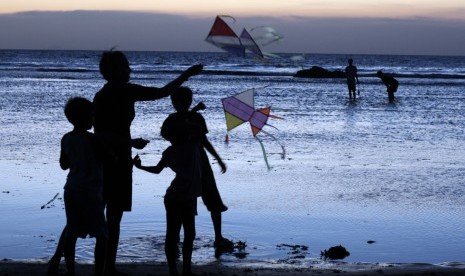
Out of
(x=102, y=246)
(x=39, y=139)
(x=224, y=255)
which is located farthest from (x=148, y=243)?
(x=39, y=139)

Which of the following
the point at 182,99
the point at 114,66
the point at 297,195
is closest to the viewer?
the point at 114,66

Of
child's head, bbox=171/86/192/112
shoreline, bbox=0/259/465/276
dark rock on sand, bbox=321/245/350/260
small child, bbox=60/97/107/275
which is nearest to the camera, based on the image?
small child, bbox=60/97/107/275

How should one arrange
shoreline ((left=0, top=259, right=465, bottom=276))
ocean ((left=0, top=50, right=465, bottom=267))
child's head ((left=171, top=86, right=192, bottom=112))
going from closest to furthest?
child's head ((left=171, top=86, right=192, bottom=112)) < shoreline ((left=0, top=259, right=465, bottom=276)) < ocean ((left=0, top=50, right=465, bottom=267))

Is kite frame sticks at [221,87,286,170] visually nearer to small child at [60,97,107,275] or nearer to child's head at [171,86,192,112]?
child's head at [171,86,192,112]

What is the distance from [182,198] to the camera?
539 centimetres

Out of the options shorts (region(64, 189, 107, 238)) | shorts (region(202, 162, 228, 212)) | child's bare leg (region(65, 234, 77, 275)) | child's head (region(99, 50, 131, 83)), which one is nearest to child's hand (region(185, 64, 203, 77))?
child's head (region(99, 50, 131, 83))

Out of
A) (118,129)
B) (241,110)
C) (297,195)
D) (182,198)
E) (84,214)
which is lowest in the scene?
(84,214)

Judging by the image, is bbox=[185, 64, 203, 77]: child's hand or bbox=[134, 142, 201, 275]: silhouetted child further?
bbox=[134, 142, 201, 275]: silhouetted child

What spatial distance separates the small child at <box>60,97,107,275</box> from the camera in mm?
5133

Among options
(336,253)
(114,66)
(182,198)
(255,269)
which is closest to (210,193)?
(255,269)

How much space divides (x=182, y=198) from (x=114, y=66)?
931 mm

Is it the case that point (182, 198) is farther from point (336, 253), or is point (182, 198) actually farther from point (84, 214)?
point (336, 253)

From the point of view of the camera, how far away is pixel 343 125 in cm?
1738

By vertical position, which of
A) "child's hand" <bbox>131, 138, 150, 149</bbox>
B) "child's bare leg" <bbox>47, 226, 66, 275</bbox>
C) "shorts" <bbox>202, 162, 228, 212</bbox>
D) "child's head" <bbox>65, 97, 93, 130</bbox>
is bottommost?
"child's bare leg" <bbox>47, 226, 66, 275</bbox>
